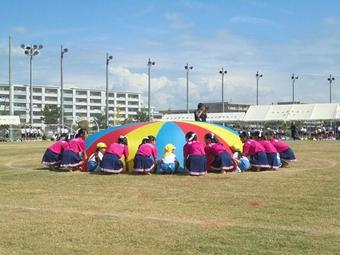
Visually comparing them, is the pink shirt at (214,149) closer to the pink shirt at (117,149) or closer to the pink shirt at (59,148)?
the pink shirt at (117,149)

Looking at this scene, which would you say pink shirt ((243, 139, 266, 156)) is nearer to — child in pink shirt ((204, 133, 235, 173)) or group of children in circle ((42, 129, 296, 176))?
group of children in circle ((42, 129, 296, 176))

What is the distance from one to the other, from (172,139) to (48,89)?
104233 mm

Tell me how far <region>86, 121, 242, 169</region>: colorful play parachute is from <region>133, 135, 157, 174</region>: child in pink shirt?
0.64 meters

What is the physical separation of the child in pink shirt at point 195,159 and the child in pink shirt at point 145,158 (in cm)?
81

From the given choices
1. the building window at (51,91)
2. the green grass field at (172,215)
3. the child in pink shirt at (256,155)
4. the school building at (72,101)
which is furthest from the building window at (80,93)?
the green grass field at (172,215)

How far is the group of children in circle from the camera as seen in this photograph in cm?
1283

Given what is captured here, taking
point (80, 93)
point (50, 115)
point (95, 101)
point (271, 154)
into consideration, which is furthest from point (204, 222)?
point (95, 101)

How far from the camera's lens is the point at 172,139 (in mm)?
14258

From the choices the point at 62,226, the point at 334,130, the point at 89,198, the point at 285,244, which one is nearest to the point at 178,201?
the point at 89,198

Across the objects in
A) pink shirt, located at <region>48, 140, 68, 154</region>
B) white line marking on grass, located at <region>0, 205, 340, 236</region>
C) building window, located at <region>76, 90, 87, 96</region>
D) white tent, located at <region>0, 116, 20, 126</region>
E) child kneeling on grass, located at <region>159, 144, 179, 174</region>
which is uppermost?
building window, located at <region>76, 90, 87, 96</region>

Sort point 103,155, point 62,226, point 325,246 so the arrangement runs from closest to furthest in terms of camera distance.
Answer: point 325,246 < point 62,226 < point 103,155

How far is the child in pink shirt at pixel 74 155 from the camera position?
546 inches

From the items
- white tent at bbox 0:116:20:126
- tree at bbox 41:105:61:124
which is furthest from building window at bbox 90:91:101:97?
white tent at bbox 0:116:20:126

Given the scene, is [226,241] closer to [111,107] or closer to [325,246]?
[325,246]
